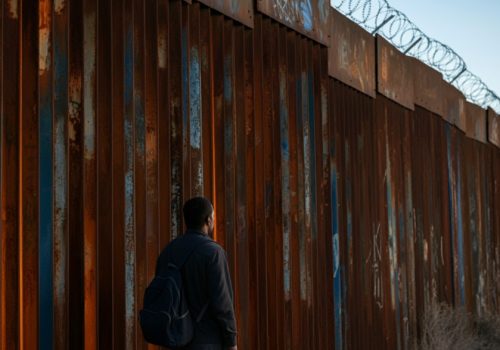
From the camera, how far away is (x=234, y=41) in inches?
247

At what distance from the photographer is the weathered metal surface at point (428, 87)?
11164mm

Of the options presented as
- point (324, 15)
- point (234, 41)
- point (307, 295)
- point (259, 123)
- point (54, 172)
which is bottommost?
point (307, 295)

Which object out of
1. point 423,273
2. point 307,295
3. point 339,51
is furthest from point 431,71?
point 307,295

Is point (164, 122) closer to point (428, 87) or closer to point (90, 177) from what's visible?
point (90, 177)

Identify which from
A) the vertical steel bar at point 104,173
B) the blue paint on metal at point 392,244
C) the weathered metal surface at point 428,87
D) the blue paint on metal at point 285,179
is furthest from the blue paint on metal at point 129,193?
the weathered metal surface at point 428,87

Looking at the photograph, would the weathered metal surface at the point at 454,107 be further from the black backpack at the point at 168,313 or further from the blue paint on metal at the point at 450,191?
the black backpack at the point at 168,313

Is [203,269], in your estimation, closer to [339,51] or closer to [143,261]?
[143,261]

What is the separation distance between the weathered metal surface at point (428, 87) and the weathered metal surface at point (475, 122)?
1797mm

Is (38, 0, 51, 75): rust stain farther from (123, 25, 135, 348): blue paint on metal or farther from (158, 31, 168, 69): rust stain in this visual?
(158, 31, 168, 69): rust stain

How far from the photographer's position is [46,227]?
425 centimetres

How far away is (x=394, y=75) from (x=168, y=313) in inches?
261

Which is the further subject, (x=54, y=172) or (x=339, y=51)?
(x=339, y=51)

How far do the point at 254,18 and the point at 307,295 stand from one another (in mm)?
2266

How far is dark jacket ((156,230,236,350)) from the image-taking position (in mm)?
4172
